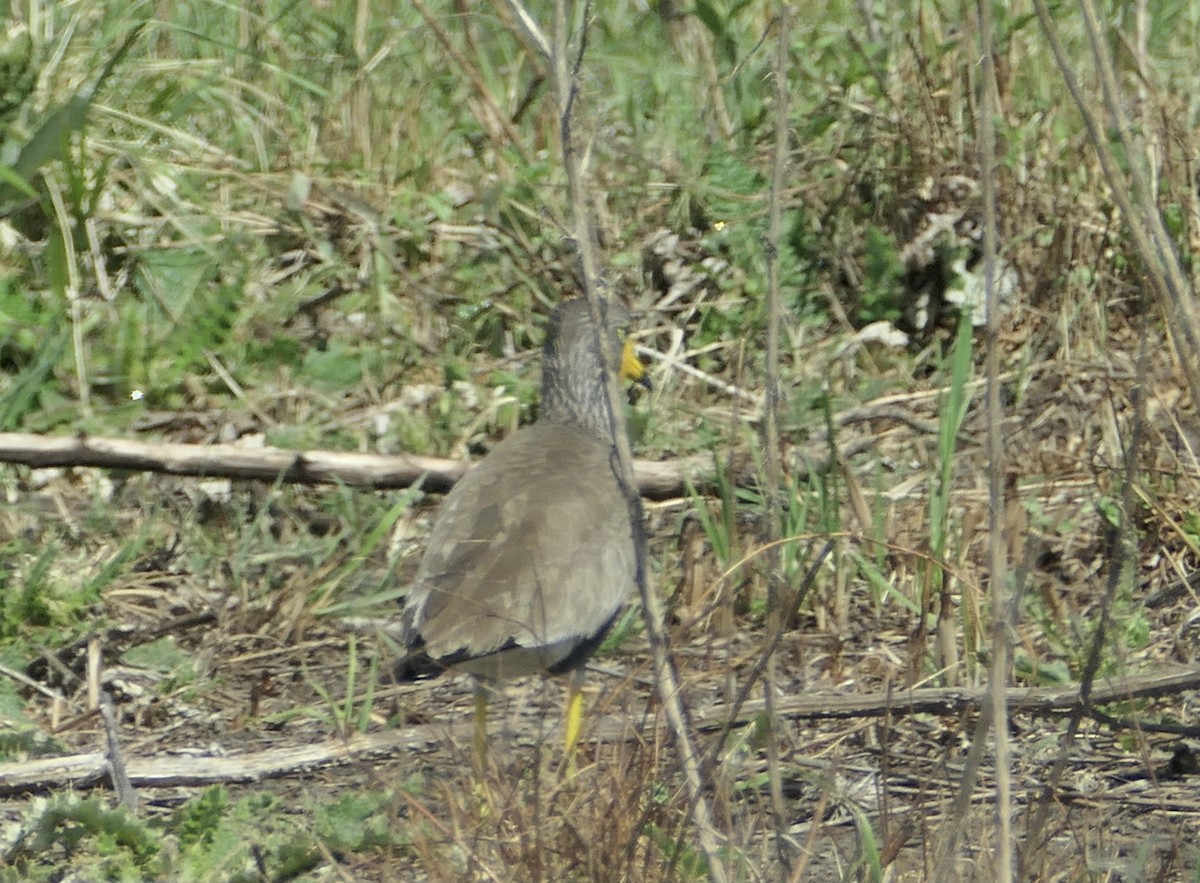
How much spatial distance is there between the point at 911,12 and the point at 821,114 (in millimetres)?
564

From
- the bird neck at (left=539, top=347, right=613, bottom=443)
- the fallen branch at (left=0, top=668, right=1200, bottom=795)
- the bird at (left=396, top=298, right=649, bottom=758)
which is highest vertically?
the bird neck at (left=539, top=347, right=613, bottom=443)

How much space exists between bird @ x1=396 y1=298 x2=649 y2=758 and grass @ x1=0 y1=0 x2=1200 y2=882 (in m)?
0.20

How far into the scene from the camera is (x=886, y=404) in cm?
560

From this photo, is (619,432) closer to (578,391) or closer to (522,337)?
(578,391)

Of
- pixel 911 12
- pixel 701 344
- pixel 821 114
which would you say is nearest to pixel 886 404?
pixel 701 344

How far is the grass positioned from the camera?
14.3 ft

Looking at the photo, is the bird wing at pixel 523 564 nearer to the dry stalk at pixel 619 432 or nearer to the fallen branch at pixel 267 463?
the fallen branch at pixel 267 463

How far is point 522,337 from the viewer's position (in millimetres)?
6055

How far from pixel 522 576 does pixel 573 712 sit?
1.08 feet

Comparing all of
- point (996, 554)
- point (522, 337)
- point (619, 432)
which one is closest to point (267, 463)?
point (522, 337)

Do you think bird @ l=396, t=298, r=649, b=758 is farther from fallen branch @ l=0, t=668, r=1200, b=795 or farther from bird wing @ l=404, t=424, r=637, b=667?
fallen branch @ l=0, t=668, r=1200, b=795

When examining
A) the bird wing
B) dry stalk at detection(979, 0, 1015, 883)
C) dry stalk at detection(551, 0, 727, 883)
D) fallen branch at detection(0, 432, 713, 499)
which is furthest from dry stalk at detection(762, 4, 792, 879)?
fallen branch at detection(0, 432, 713, 499)

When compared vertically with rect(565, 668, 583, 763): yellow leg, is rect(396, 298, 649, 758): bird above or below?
above

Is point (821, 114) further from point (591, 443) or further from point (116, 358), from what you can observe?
point (116, 358)
